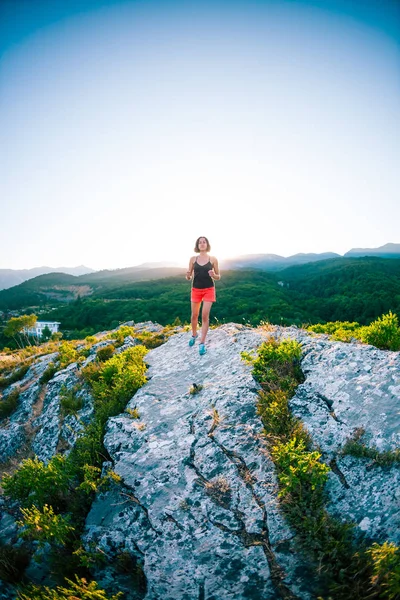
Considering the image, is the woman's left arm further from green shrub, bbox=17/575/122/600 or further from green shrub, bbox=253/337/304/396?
green shrub, bbox=17/575/122/600

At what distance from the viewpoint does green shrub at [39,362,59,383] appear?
34.3ft

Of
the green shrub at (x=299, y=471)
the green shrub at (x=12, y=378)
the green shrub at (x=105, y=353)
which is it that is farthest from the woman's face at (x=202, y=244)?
the green shrub at (x=12, y=378)

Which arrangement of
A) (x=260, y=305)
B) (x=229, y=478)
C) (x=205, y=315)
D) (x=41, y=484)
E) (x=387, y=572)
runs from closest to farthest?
1. (x=387, y=572)
2. (x=229, y=478)
3. (x=41, y=484)
4. (x=205, y=315)
5. (x=260, y=305)

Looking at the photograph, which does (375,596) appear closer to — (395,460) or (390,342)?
(395,460)

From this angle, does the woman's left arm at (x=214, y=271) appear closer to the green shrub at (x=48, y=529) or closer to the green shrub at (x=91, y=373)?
the green shrub at (x=91, y=373)

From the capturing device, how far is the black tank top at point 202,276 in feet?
27.8

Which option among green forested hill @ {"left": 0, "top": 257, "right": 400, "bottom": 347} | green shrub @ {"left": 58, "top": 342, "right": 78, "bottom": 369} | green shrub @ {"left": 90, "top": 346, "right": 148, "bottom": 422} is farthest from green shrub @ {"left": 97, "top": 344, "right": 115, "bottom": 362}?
green forested hill @ {"left": 0, "top": 257, "right": 400, "bottom": 347}

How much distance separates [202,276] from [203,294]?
563 millimetres

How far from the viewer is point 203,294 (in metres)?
8.59

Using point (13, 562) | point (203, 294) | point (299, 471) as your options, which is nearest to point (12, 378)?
point (13, 562)

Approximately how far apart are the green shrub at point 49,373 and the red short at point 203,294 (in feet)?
21.5

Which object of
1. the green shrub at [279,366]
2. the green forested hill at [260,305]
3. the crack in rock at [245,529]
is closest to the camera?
the crack in rock at [245,529]

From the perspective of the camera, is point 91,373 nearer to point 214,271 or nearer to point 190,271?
point 190,271

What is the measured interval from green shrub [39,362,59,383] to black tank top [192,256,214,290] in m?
6.81
